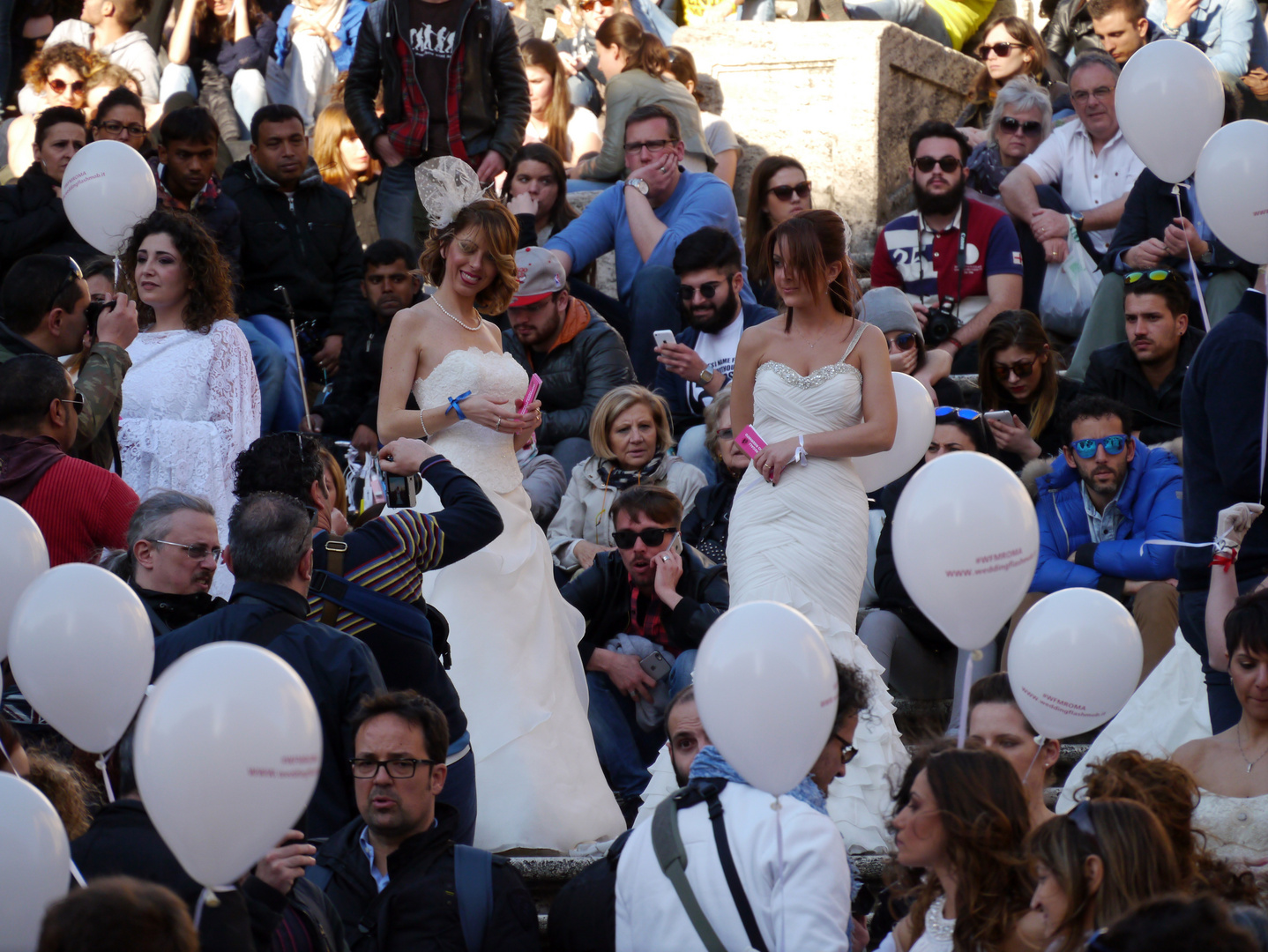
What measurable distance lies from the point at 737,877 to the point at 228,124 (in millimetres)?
8830

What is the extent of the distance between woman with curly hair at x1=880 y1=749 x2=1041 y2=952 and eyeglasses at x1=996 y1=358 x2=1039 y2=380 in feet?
13.3

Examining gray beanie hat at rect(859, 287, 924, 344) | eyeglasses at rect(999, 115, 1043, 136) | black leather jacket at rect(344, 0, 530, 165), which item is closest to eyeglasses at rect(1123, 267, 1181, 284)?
gray beanie hat at rect(859, 287, 924, 344)

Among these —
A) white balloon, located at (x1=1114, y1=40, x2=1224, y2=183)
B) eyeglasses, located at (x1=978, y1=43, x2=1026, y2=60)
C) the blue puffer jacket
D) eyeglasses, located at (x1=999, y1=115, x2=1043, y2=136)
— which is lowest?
the blue puffer jacket

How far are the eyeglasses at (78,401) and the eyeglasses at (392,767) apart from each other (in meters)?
1.98

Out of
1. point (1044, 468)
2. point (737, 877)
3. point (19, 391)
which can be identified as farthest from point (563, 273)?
point (737, 877)

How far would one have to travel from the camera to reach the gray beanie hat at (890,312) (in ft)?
23.2

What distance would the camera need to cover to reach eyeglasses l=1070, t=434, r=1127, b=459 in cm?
607

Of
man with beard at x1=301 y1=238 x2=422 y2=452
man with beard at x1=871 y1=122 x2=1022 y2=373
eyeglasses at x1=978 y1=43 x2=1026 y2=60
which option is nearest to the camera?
man with beard at x1=301 y1=238 x2=422 y2=452

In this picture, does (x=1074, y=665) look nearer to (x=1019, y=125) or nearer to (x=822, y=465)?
(x=822, y=465)

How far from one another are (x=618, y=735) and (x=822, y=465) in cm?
145

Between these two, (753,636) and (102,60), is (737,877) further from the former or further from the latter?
(102,60)

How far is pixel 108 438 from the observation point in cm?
565

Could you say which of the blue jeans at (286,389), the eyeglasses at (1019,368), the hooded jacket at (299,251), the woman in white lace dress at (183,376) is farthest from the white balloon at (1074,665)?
the hooded jacket at (299,251)

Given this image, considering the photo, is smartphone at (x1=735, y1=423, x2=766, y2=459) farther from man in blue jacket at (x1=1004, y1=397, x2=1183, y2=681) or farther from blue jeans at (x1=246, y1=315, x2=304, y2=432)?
blue jeans at (x1=246, y1=315, x2=304, y2=432)
